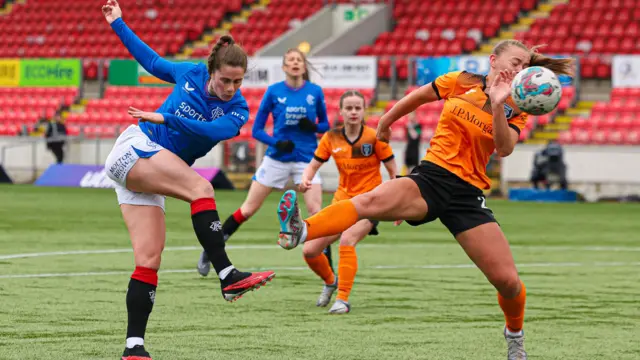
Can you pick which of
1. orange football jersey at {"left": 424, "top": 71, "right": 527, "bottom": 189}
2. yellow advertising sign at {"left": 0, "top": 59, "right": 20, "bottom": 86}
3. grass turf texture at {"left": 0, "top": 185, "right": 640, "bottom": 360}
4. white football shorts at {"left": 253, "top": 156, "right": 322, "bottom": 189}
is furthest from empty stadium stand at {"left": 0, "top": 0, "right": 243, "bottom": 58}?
orange football jersey at {"left": 424, "top": 71, "right": 527, "bottom": 189}

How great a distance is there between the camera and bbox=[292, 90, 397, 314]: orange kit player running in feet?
31.3

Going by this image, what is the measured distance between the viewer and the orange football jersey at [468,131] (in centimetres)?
681

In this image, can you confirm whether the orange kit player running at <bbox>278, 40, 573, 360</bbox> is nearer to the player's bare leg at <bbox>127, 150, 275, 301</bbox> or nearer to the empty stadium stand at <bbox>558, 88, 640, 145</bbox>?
the player's bare leg at <bbox>127, 150, 275, 301</bbox>

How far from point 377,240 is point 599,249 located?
298cm

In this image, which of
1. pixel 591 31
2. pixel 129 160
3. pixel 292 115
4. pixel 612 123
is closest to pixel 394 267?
pixel 292 115

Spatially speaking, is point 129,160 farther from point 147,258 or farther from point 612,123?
point 612,123

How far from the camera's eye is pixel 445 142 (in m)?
6.88

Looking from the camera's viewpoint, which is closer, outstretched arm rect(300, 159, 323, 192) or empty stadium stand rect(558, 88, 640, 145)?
outstretched arm rect(300, 159, 323, 192)

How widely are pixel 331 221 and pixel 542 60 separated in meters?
1.57

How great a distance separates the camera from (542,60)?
6.86 m

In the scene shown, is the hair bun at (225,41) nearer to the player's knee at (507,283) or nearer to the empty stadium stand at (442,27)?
the player's knee at (507,283)

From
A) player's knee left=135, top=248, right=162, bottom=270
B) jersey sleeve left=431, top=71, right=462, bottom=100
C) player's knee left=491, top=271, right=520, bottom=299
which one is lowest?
player's knee left=491, top=271, right=520, bottom=299

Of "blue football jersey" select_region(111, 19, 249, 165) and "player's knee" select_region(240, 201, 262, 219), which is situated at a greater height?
"blue football jersey" select_region(111, 19, 249, 165)

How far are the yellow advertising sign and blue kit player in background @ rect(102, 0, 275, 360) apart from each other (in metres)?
29.8
